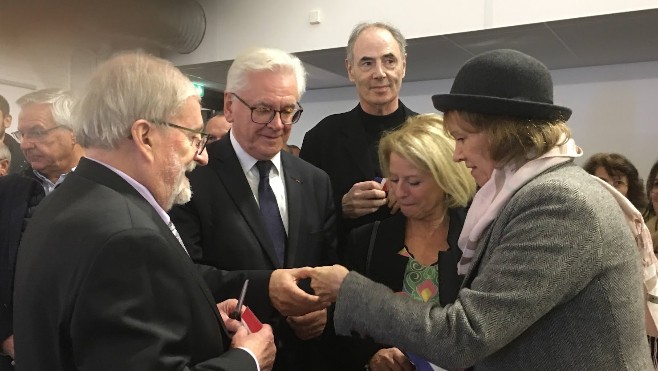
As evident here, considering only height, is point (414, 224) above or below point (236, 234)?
below

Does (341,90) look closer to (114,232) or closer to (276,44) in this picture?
(276,44)

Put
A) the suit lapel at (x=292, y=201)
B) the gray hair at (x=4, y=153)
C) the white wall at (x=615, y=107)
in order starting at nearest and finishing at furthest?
the suit lapel at (x=292, y=201)
the gray hair at (x=4, y=153)
the white wall at (x=615, y=107)

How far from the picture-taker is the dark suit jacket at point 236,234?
1.66 metres

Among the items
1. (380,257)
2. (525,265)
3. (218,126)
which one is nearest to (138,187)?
(525,265)

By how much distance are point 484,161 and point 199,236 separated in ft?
3.06

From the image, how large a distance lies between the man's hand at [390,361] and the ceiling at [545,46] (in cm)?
261

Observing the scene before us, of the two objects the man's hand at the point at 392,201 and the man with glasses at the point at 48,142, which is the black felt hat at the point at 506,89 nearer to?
the man's hand at the point at 392,201

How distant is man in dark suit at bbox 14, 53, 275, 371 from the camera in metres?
0.92

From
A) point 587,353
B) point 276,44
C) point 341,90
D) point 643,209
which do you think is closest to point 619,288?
point 587,353

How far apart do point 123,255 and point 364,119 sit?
65.4 inches

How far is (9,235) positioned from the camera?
6.92ft

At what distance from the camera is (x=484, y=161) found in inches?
48.8

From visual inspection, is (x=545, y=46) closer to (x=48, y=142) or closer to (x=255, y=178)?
(x=255, y=178)

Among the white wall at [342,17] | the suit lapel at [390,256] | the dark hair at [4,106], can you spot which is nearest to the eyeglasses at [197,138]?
the suit lapel at [390,256]
